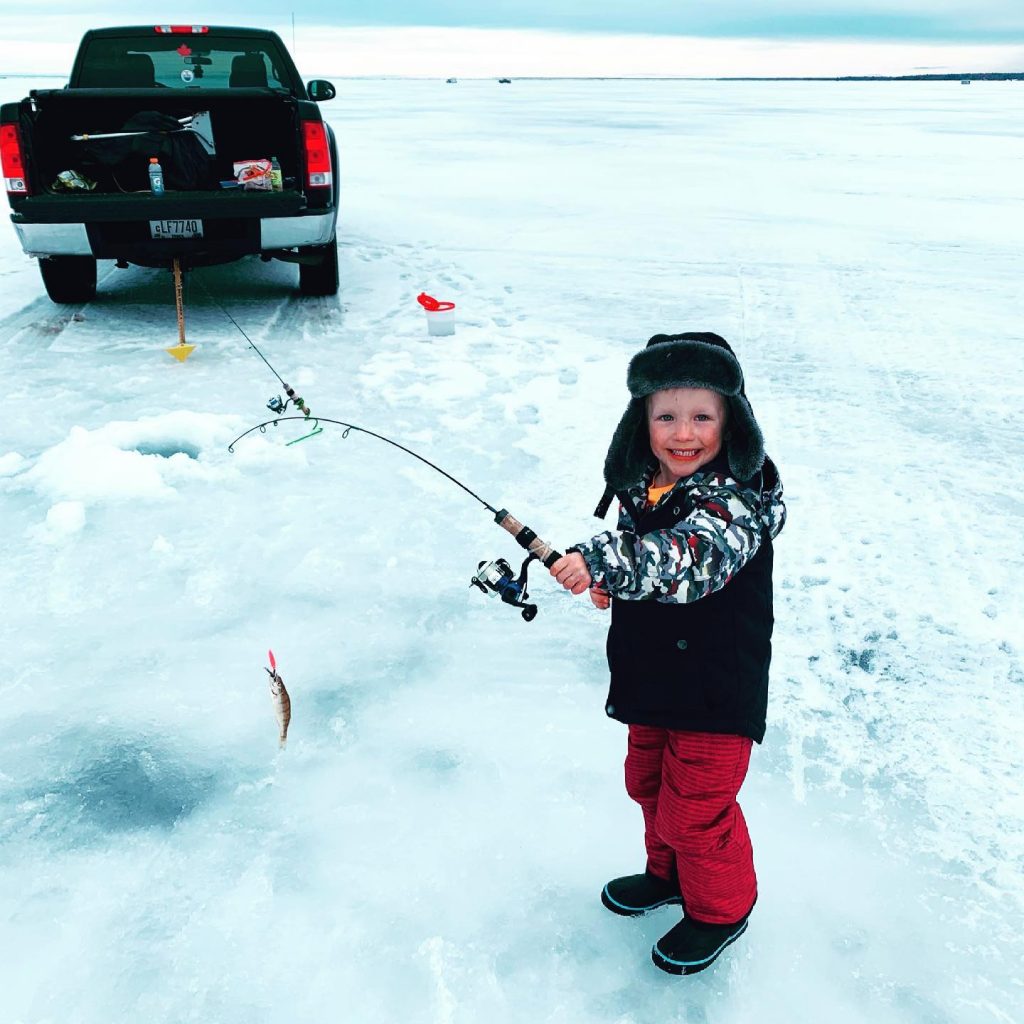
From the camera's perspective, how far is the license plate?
5.44 m

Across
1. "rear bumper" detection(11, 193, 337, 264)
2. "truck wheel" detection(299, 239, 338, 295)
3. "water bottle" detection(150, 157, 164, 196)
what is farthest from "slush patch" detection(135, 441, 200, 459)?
"truck wheel" detection(299, 239, 338, 295)

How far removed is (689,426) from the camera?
1.71 m

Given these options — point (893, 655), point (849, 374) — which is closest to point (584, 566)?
point (893, 655)

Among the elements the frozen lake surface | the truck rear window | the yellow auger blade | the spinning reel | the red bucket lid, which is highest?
the truck rear window

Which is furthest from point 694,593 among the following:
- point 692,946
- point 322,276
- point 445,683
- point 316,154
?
point 322,276

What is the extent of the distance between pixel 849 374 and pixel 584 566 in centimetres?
410

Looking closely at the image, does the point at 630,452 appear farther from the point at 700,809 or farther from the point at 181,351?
the point at 181,351

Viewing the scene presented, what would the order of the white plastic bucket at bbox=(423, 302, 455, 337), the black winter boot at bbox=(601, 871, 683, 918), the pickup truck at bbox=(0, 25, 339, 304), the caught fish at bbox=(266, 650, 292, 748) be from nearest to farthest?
the black winter boot at bbox=(601, 871, 683, 918)
the caught fish at bbox=(266, 650, 292, 748)
the pickup truck at bbox=(0, 25, 339, 304)
the white plastic bucket at bbox=(423, 302, 455, 337)

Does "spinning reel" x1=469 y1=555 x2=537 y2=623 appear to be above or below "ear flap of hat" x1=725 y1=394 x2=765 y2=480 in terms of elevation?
below

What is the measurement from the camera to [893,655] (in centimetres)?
283

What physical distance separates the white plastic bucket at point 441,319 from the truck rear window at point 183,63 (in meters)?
2.61

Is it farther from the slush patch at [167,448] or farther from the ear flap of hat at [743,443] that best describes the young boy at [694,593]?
the slush patch at [167,448]

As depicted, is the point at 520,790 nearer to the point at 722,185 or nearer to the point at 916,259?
the point at 916,259

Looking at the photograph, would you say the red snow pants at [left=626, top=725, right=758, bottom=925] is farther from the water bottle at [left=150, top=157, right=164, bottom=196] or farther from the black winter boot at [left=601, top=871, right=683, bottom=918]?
the water bottle at [left=150, top=157, right=164, bottom=196]
